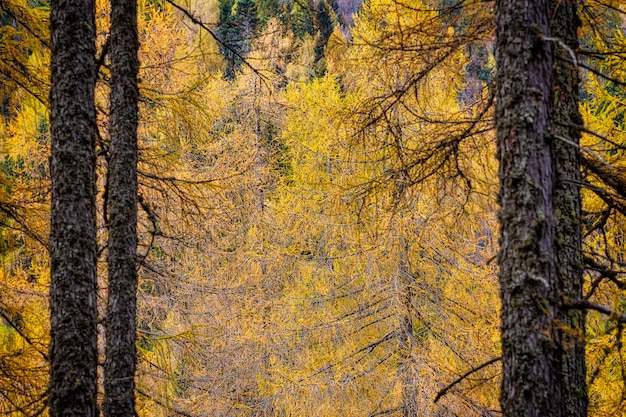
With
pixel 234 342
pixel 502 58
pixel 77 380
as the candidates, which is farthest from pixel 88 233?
pixel 234 342

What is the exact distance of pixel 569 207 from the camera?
361 centimetres

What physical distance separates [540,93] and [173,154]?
3.88 m

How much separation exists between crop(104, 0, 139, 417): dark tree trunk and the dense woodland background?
236mm

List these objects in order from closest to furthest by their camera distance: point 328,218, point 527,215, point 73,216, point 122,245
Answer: point 527,215 < point 73,216 < point 122,245 < point 328,218

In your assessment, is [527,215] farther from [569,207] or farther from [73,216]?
[73,216]

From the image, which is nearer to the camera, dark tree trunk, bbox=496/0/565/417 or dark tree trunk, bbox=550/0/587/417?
dark tree trunk, bbox=496/0/565/417

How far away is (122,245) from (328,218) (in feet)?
20.0

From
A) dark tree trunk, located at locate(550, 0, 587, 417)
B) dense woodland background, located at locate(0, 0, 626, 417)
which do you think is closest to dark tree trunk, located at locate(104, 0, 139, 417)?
dense woodland background, located at locate(0, 0, 626, 417)

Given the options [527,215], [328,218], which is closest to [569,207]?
[527,215]

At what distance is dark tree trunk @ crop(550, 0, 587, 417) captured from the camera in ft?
10.8

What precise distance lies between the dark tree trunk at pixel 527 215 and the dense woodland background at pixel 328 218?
390mm

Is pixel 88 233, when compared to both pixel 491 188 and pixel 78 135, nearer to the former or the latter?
pixel 78 135

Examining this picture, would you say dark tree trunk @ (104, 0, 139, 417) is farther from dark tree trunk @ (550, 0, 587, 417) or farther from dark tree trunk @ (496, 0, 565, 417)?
dark tree trunk @ (550, 0, 587, 417)

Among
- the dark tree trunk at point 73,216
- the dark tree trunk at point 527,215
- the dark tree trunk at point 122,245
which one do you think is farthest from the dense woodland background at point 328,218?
the dark tree trunk at point 73,216
